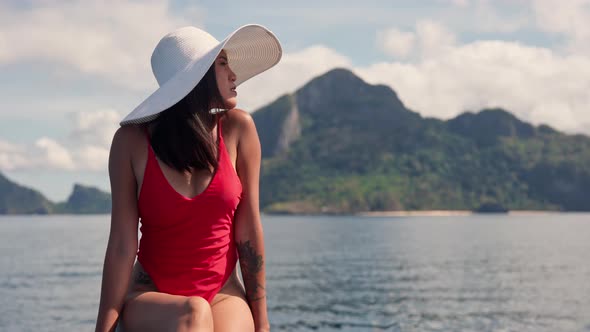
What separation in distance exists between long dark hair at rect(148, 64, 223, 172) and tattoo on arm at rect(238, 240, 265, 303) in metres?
0.45

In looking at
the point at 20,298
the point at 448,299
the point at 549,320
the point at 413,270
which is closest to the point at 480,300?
the point at 448,299

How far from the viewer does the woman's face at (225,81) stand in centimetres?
348

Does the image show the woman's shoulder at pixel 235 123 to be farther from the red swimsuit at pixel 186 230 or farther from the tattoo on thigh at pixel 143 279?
the tattoo on thigh at pixel 143 279

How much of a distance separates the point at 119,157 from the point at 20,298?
48044mm

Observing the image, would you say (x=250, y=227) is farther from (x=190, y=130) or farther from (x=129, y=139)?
(x=129, y=139)

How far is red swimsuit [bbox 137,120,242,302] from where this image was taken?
10.8 feet

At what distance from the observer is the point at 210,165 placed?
3352 millimetres

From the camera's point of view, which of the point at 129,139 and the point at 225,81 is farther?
the point at 225,81

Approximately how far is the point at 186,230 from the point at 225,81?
29.5 inches

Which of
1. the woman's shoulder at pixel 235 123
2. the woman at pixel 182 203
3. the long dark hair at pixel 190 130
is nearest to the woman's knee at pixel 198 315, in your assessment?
the woman at pixel 182 203

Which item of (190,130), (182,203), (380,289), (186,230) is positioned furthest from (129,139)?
(380,289)

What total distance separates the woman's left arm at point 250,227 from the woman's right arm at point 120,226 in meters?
0.50

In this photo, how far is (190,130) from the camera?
132 inches

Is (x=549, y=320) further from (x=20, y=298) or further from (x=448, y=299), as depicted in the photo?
(x=20, y=298)
